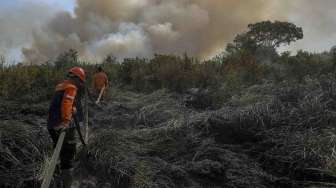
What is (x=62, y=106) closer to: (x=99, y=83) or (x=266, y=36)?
(x=99, y=83)

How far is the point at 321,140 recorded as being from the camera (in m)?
8.57

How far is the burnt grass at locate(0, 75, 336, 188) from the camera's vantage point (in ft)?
24.7

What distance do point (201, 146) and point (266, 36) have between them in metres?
21.4

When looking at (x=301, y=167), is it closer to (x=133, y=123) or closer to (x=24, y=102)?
(x=133, y=123)

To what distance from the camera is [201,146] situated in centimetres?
896

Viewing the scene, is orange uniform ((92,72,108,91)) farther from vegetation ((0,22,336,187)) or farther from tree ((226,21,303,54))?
tree ((226,21,303,54))

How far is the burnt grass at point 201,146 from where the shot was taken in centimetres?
752

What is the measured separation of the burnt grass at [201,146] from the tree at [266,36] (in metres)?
15.8

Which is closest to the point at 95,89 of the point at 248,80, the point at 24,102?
the point at 24,102

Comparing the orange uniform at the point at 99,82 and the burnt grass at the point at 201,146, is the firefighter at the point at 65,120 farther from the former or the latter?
the orange uniform at the point at 99,82

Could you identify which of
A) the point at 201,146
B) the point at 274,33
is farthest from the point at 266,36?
the point at 201,146

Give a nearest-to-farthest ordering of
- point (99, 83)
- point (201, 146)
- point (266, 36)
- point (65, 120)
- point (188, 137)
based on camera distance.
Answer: point (65, 120) → point (201, 146) → point (188, 137) → point (99, 83) → point (266, 36)

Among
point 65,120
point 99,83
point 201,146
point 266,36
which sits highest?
point 266,36

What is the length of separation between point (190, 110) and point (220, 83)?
12.7ft
